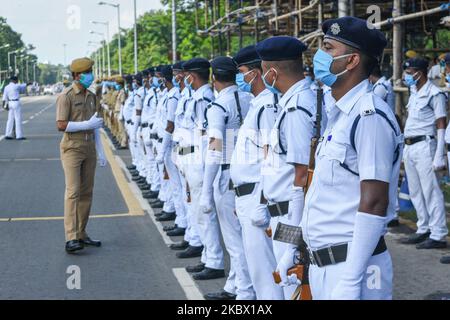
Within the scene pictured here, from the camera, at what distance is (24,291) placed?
275 inches

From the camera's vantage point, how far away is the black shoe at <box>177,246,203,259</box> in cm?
839

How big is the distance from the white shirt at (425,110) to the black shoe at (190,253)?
261 cm

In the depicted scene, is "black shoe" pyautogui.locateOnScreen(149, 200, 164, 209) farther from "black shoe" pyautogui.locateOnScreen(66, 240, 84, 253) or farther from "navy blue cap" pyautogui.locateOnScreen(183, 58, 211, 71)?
"navy blue cap" pyautogui.locateOnScreen(183, 58, 211, 71)

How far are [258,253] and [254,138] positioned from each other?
792mm

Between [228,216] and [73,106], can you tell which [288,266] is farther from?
[73,106]

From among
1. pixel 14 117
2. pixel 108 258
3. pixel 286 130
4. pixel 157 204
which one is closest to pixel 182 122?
pixel 108 258

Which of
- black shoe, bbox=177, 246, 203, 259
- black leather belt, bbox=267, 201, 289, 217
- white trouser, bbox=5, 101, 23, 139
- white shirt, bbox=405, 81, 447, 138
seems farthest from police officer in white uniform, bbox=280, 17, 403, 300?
white trouser, bbox=5, 101, 23, 139

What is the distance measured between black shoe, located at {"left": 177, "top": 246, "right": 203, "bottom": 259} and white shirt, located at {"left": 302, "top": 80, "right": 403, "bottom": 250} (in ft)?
15.6

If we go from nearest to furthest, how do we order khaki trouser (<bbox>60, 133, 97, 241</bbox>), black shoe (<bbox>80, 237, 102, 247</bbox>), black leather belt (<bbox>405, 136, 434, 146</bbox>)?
black leather belt (<bbox>405, 136, 434, 146</bbox>) < khaki trouser (<bbox>60, 133, 97, 241</bbox>) < black shoe (<bbox>80, 237, 102, 247</bbox>)

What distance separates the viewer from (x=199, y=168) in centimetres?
756

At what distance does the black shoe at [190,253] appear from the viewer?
8391 mm

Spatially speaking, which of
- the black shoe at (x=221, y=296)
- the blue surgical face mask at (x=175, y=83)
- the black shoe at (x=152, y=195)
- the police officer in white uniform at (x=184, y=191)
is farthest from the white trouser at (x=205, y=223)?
the black shoe at (x=152, y=195)

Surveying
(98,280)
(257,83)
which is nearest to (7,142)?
(98,280)
